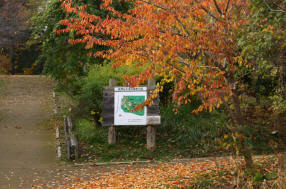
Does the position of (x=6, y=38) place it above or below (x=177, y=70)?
above

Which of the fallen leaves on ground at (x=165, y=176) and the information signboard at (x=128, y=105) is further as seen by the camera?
the information signboard at (x=128, y=105)

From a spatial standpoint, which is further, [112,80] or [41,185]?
[112,80]

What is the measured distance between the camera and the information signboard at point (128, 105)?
1135cm

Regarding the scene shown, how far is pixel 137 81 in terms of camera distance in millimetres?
8211

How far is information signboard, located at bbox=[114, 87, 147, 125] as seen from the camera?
1135cm

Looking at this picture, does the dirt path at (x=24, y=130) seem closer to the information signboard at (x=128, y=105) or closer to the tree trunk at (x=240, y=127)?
the information signboard at (x=128, y=105)

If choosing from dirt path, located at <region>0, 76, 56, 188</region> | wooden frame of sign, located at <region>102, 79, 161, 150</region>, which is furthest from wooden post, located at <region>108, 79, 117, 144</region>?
dirt path, located at <region>0, 76, 56, 188</region>

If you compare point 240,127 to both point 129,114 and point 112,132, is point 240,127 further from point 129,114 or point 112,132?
point 112,132

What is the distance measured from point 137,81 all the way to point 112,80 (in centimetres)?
355

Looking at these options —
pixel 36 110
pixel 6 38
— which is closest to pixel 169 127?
pixel 36 110

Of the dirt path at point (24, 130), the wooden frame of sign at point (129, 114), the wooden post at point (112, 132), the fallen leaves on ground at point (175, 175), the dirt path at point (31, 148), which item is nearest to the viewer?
the fallen leaves on ground at point (175, 175)

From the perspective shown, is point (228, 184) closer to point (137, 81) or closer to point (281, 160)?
point (281, 160)

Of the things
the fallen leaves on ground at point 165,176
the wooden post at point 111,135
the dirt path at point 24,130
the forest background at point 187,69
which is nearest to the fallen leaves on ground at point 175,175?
the fallen leaves on ground at point 165,176

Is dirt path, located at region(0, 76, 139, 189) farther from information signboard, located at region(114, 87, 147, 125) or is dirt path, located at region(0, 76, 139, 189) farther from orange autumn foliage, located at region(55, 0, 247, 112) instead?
orange autumn foliage, located at region(55, 0, 247, 112)
